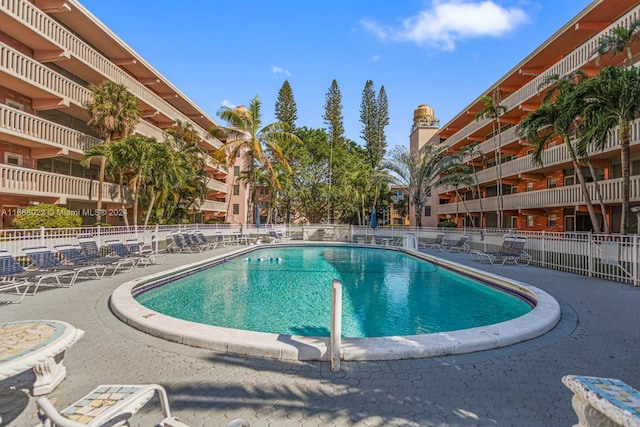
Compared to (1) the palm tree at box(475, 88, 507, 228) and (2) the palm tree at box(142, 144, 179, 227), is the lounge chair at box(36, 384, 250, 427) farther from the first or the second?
(1) the palm tree at box(475, 88, 507, 228)

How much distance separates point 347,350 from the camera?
4.19m

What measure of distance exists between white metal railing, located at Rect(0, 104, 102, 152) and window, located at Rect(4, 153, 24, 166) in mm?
1592

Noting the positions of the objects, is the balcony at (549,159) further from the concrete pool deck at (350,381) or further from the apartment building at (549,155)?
the concrete pool deck at (350,381)

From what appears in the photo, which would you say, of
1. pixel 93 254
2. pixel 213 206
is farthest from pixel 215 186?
pixel 93 254

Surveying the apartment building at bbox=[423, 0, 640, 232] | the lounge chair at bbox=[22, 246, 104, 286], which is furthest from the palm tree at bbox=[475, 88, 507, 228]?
the lounge chair at bbox=[22, 246, 104, 286]

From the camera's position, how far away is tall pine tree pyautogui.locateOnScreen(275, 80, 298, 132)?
44750mm

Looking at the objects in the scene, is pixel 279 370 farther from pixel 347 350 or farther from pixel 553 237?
pixel 553 237

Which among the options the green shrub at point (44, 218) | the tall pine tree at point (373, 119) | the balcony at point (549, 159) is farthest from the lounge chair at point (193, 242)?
the tall pine tree at point (373, 119)

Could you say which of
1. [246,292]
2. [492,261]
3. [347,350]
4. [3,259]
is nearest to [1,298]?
[3,259]

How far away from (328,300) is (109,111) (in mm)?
16592

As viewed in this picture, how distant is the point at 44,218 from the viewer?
12406 millimetres

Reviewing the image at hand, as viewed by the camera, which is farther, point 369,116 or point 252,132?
point 369,116

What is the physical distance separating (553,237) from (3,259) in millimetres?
16517

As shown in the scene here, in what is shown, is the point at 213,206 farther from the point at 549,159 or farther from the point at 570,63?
the point at 570,63
